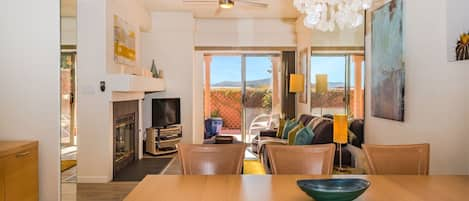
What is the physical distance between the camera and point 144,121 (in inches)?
303

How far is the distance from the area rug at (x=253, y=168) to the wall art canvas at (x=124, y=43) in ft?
8.18

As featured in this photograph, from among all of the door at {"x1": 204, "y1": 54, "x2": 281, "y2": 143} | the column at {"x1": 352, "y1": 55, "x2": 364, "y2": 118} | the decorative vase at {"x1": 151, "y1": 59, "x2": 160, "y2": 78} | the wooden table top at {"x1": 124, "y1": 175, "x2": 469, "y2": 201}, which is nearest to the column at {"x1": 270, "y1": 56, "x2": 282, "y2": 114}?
the door at {"x1": 204, "y1": 54, "x2": 281, "y2": 143}

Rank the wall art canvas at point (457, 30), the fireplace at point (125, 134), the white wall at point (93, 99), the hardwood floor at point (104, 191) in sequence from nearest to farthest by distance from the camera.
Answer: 1. the wall art canvas at point (457, 30)
2. the hardwood floor at point (104, 191)
3. the white wall at point (93, 99)
4. the fireplace at point (125, 134)

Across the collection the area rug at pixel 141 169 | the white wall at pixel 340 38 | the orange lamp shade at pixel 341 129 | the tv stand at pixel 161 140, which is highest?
the white wall at pixel 340 38

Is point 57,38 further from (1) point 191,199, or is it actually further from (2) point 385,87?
(2) point 385,87

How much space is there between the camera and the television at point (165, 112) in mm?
7348

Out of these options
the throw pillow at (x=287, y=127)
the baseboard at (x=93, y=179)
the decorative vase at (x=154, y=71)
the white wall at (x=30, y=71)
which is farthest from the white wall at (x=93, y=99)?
the throw pillow at (x=287, y=127)

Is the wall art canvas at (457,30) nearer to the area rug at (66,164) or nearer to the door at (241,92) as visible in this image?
the area rug at (66,164)

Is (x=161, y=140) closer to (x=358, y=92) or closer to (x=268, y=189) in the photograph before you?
(x=358, y=92)

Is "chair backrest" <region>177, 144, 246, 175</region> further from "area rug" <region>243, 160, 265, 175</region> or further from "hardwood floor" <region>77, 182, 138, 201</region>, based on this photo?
"area rug" <region>243, 160, 265, 175</region>

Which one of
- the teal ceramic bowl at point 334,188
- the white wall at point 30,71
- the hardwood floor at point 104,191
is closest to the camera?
the teal ceramic bowl at point 334,188

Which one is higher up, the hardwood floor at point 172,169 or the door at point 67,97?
the door at point 67,97

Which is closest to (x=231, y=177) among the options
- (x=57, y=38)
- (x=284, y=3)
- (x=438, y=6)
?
(x=438, y=6)

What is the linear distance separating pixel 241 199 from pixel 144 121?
623 cm
